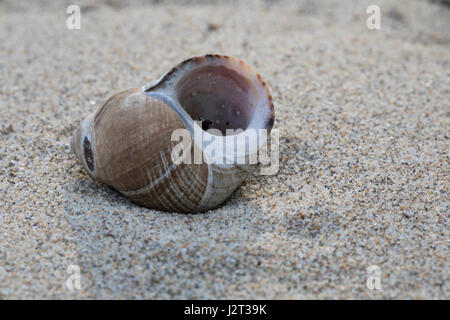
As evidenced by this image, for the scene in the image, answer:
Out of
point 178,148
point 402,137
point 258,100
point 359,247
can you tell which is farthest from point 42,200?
point 402,137

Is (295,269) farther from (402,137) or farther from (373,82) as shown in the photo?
(373,82)

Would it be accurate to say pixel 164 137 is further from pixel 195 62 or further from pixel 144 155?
pixel 195 62

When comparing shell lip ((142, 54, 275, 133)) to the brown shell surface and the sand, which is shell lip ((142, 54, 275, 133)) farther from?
the sand

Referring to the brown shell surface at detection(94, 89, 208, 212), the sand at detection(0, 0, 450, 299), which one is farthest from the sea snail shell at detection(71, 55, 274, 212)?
the sand at detection(0, 0, 450, 299)

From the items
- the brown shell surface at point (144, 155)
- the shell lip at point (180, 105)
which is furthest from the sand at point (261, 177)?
the shell lip at point (180, 105)

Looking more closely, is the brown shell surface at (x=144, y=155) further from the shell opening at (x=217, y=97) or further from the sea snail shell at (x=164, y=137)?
the shell opening at (x=217, y=97)

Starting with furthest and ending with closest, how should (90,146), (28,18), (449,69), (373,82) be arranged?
(28,18) < (449,69) < (373,82) < (90,146)

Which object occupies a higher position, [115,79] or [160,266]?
[115,79]
